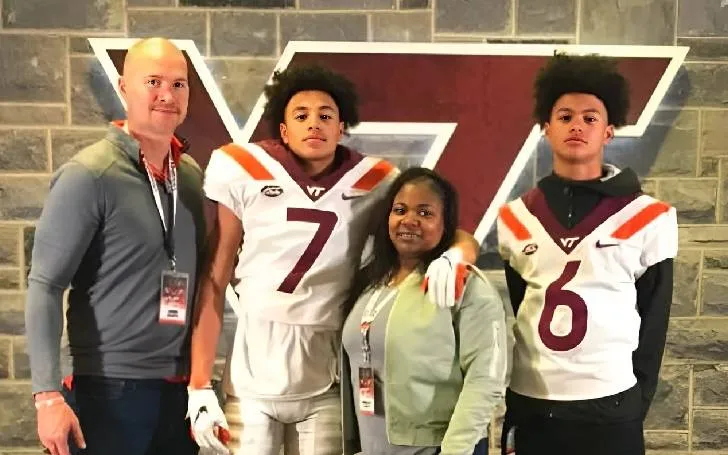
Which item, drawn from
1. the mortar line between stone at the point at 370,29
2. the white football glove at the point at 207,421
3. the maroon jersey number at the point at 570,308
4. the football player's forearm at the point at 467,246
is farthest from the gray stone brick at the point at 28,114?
the maroon jersey number at the point at 570,308

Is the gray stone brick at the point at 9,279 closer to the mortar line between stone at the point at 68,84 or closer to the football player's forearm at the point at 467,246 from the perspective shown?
the mortar line between stone at the point at 68,84

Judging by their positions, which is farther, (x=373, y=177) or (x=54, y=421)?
(x=373, y=177)

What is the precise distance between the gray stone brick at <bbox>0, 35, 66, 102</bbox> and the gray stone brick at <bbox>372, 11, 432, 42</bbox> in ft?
3.00

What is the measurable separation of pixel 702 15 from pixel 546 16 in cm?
48

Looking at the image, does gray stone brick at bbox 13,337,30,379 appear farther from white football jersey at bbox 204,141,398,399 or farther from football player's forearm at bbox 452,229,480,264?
football player's forearm at bbox 452,229,480,264

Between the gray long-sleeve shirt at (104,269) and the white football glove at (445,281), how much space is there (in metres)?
0.55

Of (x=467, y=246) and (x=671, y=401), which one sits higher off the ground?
(x=467, y=246)

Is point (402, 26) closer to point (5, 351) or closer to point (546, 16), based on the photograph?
point (546, 16)

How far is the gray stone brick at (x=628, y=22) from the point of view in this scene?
2.33 meters

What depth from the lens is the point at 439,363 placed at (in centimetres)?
156

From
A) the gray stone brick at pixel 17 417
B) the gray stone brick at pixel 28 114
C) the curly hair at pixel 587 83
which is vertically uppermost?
the curly hair at pixel 587 83

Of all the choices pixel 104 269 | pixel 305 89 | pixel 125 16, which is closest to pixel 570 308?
pixel 305 89

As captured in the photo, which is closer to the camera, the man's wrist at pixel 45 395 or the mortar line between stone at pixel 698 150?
the man's wrist at pixel 45 395

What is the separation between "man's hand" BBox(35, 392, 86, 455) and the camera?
154 centimetres
